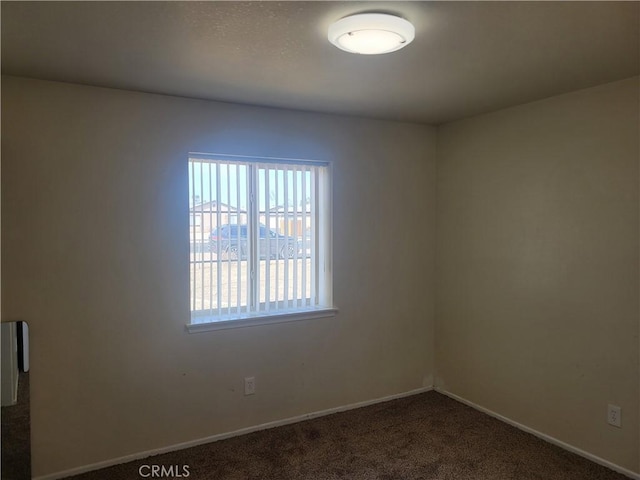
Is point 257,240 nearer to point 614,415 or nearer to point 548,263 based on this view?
point 548,263

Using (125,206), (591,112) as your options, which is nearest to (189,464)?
(125,206)

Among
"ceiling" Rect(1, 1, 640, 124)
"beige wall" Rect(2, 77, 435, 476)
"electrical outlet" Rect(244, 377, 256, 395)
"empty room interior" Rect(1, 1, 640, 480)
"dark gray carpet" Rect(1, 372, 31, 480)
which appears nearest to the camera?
"ceiling" Rect(1, 1, 640, 124)

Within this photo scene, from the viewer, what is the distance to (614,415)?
8.34 ft

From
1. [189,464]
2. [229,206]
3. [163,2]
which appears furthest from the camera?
[229,206]

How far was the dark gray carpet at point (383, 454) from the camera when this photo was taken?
8.27 ft

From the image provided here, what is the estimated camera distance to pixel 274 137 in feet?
9.97

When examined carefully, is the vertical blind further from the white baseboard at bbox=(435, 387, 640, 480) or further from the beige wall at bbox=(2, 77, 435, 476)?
the white baseboard at bbox=(435, 387, 640, 480)

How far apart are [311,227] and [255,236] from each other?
458 millimetres

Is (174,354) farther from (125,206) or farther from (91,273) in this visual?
(125,206)

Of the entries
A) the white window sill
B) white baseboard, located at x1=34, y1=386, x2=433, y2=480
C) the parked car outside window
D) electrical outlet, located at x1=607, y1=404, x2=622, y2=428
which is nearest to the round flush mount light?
the parked car outside window

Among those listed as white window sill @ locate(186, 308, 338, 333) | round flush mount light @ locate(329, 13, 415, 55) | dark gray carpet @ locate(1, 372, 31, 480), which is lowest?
Answer: dark gray carpet @ locate(1, 372, 31, 480)

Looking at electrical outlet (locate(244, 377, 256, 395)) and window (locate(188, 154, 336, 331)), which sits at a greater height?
window (locate(188, 154, 336, 331))

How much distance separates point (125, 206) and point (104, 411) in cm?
121

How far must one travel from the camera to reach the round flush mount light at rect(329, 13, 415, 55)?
5.29 ft
